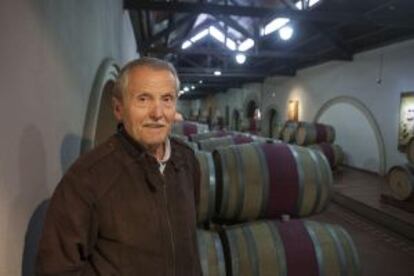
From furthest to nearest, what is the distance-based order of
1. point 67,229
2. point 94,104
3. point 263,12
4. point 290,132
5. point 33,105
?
point 290,132 < point 263,12 < point 94,104 < point 33,105 < point 67,229

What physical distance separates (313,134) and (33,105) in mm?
8726

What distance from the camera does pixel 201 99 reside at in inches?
1222

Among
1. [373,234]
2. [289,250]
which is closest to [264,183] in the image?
[289,250]

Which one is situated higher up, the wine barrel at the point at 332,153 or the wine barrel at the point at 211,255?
the wine barrel at the point at 211,255

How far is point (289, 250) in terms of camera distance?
213 cm

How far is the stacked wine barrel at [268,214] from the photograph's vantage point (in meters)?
2.10

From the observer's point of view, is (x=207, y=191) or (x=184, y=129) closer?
(x=207, y=191)

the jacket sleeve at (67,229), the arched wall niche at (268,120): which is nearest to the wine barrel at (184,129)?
the jacket sleeve at (67,229)

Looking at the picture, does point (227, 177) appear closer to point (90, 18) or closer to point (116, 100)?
point (90, 18)

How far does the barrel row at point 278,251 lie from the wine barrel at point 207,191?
0.48 m

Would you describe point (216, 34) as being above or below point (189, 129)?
above

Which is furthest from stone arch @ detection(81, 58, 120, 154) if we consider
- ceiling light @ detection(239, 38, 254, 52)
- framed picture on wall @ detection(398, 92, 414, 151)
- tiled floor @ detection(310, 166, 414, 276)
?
ceiling light @ detection(239, 38, 254, 52)

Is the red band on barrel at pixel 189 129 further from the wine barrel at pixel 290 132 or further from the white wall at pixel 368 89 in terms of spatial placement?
the white wall at pixel 368 89

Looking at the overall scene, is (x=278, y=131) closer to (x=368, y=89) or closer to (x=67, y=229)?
(x=368, y=89)
